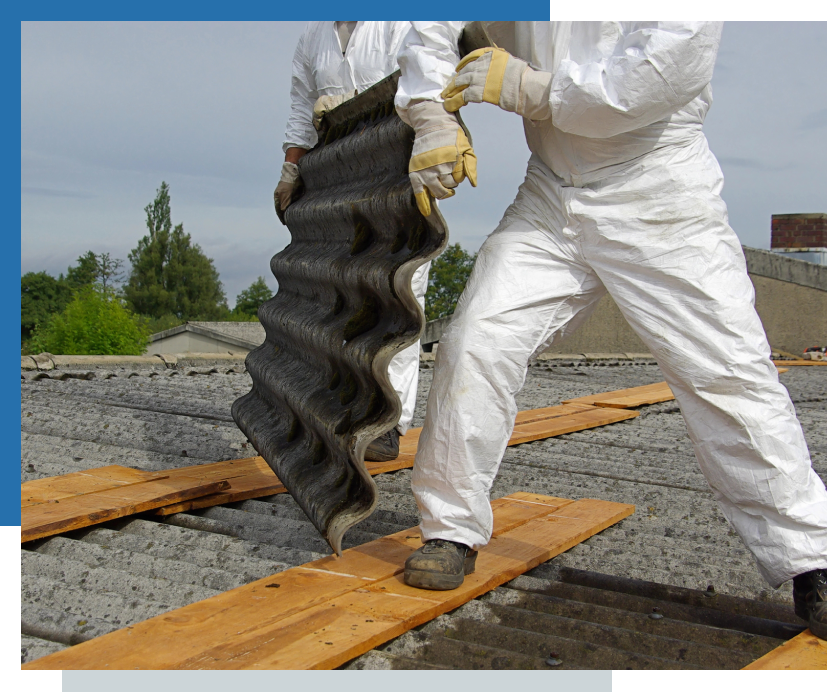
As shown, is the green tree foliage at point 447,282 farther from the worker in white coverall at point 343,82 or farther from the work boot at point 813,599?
the work boot at point 813,599

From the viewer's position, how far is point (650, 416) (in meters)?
5.16

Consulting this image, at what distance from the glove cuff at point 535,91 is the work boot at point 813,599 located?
1.28 meters

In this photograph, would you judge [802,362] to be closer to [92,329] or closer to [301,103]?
[301,103]

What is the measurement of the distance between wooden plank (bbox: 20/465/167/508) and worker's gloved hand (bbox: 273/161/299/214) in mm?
1222

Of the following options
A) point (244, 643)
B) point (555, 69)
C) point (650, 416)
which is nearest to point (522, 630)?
point (244, 643)

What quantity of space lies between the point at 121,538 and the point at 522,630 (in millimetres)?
1205

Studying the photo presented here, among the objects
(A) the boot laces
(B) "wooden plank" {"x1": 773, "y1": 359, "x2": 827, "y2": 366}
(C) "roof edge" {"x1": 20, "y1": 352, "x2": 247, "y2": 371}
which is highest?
(C) "roof edge" {"x1": 20, "y1": 352, "x2": 247, "y2": 371}

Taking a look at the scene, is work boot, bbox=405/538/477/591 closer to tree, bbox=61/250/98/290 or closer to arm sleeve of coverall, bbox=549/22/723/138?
arm sleeve of coverall, bbox=549/22/723/138

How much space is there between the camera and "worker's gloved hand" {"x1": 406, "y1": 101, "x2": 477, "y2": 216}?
1868 millimetres

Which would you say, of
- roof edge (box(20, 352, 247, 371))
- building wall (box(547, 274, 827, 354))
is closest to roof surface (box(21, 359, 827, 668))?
roof edge (box(20, 352, 247, 371))

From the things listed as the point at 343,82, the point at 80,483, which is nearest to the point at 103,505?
the point at 80,483

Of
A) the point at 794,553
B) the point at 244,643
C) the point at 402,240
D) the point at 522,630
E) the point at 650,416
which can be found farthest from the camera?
the point at 650,416

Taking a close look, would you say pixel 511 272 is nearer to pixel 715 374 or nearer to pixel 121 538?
pixel 715 374

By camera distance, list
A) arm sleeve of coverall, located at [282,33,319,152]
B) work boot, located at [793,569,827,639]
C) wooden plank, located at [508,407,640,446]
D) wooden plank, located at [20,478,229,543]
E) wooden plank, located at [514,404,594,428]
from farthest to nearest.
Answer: wooden plank, located at [514,404,594,428], wooden plank, located at [508,407,640,446], arm sleeve of coverall, located at [282,33,319,152], wooden plank, located at [20,478,229,543], work boot, located at [793,569,827,639]
